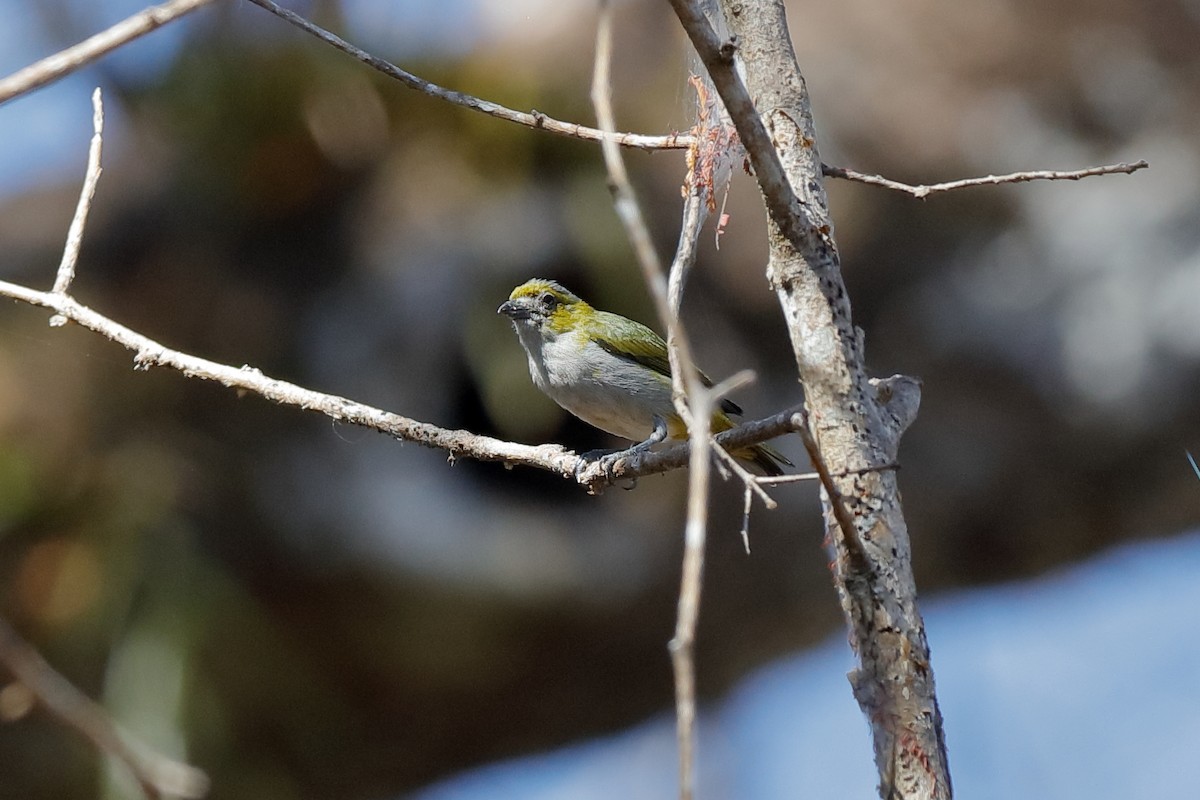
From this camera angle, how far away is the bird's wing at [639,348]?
4.11 meters

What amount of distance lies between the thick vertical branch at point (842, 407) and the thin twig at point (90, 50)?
2.30ft

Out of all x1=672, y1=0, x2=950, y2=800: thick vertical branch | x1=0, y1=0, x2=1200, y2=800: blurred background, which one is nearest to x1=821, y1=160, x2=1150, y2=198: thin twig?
x1=672, y1=0, x2=950, y2=800: thick vertical branch

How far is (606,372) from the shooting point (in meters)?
3.97

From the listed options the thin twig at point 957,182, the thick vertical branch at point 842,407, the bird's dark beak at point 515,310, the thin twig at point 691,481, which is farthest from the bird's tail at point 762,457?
the thin twig at point 691,481

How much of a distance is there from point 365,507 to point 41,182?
2608 millimetres

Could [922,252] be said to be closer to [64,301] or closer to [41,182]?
[41,182]

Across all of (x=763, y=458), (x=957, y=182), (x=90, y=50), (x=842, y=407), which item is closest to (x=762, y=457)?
(x=763, y=458)

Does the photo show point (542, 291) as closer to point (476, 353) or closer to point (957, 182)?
point (476, 353)

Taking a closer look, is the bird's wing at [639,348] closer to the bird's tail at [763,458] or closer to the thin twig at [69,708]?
the bird's tail at [763,458]

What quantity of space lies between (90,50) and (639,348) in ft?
10.3

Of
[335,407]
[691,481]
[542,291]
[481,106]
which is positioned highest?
[542,291]

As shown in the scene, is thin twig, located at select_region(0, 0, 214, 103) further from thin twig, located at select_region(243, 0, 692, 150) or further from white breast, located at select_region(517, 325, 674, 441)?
white breast, located at select_region(517, 325, 674, 441)

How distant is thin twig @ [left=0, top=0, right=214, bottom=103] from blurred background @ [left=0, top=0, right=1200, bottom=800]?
468cm

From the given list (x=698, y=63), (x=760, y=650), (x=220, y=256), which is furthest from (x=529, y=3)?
(x=698, y=63)
